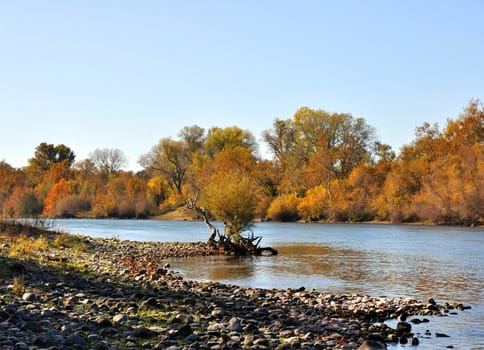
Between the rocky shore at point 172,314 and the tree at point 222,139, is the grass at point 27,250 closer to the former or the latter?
the rocky shore at point 172,314

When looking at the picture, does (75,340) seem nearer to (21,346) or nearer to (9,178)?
(21,346)

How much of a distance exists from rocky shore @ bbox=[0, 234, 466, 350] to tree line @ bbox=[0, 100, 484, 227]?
39529mm

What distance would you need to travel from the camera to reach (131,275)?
64.0ft

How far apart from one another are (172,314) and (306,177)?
→ 73.7 metres

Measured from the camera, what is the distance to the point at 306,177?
85312 millimetres

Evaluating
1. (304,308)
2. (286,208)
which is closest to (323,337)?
(304,308)

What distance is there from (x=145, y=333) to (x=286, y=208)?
244ft

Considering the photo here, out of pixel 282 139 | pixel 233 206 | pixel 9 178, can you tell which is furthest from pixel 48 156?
pixel 233 206

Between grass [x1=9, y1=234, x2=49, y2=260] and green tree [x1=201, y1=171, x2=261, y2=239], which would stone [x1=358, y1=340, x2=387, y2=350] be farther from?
green tree [x1=201, y1=171, x2=261, y2=239]

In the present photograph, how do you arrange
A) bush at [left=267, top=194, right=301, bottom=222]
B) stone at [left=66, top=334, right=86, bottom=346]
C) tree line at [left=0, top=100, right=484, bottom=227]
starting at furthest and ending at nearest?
bush at [left=267, top=194, right=301, bottom=222] < tree line at [left=0, top=100, right=484, bottom=227] < stone at [left=66, top=334, right=86, bottom=346]

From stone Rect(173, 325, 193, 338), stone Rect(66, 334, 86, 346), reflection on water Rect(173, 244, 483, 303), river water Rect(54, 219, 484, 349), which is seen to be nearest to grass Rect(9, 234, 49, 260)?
river water Rect(54, 219, 484, 349)

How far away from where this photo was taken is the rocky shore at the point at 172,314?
10172 millimetres

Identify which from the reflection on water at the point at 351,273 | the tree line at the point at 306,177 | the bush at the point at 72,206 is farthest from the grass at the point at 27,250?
the bush at the point at 72,206

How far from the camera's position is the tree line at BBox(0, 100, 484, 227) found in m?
69.3
